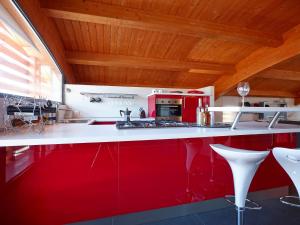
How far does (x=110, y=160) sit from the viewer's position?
3.92 feet

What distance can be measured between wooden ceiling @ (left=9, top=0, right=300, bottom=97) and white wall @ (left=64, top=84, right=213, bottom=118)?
0.58 m

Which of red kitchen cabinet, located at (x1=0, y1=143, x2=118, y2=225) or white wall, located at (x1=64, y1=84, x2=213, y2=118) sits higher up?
white wall, located at (x1=64, y1=84, x2=213, y2=118)

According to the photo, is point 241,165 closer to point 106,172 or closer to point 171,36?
point 106,172

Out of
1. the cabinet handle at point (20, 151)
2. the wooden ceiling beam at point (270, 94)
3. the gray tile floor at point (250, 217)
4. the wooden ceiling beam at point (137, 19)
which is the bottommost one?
the gray tile floor at point (250, 217)

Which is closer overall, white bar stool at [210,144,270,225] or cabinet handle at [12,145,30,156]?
cabinet handle at [12,145,30,156]

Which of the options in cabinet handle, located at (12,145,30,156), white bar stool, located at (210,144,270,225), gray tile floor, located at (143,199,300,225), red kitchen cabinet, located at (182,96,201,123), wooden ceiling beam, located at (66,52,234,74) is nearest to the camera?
cabinet handle, located at (12,145,30,156)

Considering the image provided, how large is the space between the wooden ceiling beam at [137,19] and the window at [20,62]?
604mm

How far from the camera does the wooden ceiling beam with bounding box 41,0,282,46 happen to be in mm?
2277

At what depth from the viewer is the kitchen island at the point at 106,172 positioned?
993 mm

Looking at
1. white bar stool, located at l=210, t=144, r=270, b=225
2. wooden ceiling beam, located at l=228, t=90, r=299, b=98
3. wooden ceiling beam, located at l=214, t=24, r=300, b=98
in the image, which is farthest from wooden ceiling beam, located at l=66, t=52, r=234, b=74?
white bar stool, located at l=210, t=144, r=270, b=225

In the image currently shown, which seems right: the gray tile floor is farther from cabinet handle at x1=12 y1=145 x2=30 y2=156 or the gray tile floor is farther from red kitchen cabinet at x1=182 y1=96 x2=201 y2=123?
red kitchen cabinet at x1=182 y1=96 x2=201 y2=123

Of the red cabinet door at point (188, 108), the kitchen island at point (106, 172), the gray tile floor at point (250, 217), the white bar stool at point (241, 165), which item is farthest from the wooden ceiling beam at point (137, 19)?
the gray tile floor at point (250, 217)

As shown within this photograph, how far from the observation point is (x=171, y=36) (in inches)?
138

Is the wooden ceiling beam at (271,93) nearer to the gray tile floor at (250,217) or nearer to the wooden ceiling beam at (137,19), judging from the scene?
the wooden ceiling beam at (137,19)
